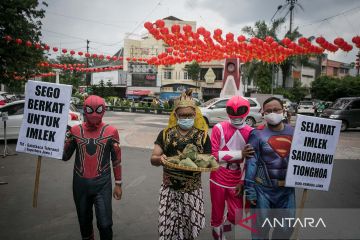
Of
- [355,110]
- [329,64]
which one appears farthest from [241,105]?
[329,64]

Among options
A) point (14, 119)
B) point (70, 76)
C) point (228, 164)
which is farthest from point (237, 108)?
point (70, 76)

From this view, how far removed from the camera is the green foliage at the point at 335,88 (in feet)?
115

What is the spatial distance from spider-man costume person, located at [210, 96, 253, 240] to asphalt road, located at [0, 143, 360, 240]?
0.75 meters

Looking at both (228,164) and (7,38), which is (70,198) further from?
(7,38)

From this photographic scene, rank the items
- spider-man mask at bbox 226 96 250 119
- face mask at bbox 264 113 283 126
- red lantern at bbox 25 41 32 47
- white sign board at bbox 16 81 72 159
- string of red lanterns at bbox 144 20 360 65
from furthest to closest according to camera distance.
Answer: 1. red lantern at bbox 25 41 32 47
2. string of red lanterns at bbox 144 20 360 65
3. white sign board at bbox 16 81 72 159
4. spider-man mask at bbox 226 96 250 119
5. face mask at bbox 264 113 283 126

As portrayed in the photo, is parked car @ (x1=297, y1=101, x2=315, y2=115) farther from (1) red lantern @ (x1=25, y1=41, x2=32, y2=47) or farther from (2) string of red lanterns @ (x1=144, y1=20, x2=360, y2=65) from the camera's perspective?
(1) red lantern @ (x1=25, y1=41, x2=32, y2=47)

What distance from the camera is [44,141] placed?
156 inches

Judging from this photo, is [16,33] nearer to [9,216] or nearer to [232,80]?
[232,80]

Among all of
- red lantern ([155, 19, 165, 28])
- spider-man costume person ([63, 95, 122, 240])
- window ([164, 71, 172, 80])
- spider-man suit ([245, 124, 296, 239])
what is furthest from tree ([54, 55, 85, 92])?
spider-man suit ([245, 124, 296, 239])

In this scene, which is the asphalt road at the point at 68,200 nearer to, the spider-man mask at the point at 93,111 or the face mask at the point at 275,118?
the spider-man mask at the point at 93,111

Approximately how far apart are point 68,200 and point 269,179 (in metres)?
4.03

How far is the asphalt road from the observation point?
4.41 m

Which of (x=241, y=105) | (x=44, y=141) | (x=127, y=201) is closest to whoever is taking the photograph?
(x=241, y=105)

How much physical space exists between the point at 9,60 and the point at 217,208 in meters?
17.0
